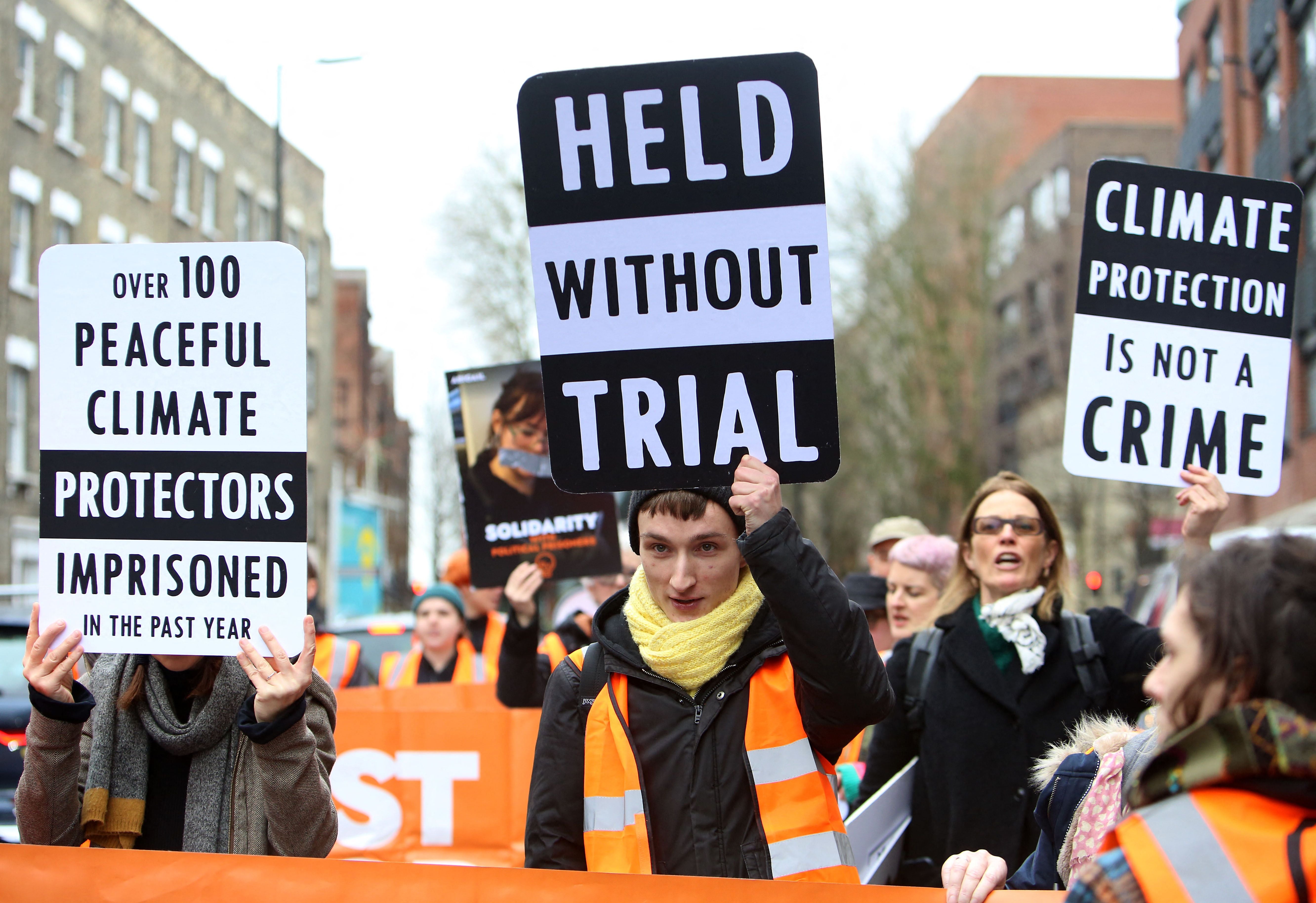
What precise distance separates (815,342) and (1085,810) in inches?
41.9

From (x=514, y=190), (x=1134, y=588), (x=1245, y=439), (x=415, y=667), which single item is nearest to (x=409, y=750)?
(x=415, y=667)

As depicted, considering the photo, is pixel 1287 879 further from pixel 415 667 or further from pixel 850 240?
pixel 850 240

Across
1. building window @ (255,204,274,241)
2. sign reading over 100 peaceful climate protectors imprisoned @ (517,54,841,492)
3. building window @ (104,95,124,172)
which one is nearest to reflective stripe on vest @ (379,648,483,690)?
sign reading over 100 peaceful climate protectors imprisoned @ (517,54,841,492)

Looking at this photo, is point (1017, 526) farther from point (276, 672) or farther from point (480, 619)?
point (480, 619)

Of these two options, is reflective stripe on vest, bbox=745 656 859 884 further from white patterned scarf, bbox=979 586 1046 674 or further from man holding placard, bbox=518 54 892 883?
white patterned scarf, bbox=979 586 1046 674

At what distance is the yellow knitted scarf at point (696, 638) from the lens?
2.82 meters

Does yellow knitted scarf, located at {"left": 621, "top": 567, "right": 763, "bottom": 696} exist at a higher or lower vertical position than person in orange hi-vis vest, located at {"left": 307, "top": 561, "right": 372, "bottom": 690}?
higher

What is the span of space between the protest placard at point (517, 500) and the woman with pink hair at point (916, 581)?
1341 millimetres

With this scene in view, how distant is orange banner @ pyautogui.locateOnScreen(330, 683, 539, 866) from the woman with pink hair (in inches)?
64.9

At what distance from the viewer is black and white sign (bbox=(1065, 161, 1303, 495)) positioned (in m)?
3.87

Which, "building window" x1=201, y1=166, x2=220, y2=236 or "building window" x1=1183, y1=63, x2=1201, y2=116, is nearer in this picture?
"building window" x1=201, y1=166, x2=220, y2=236

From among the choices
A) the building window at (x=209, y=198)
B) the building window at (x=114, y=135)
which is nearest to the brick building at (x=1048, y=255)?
the building window at (x=209, y=198)

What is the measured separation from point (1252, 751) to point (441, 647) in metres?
5.71

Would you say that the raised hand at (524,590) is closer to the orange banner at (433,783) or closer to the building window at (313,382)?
the orange banner at (433,783)
